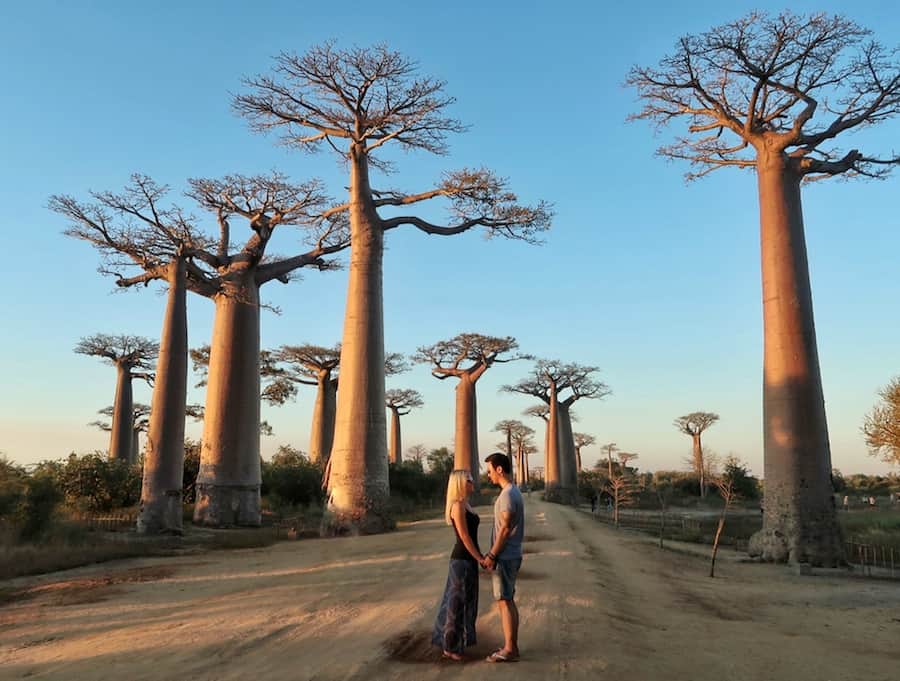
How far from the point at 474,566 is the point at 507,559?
0.21 m

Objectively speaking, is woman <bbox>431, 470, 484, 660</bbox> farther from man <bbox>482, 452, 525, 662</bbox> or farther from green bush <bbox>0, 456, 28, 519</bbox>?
green bush <bbox>0, 456, 28, 519</bbox>

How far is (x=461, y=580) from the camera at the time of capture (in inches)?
159

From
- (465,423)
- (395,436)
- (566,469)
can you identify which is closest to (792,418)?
(465,423)

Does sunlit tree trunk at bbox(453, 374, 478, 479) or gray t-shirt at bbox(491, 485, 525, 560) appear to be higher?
sunlit tree trunk at bbox(453, 374, 478, 479)

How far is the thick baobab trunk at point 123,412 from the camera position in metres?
29.6

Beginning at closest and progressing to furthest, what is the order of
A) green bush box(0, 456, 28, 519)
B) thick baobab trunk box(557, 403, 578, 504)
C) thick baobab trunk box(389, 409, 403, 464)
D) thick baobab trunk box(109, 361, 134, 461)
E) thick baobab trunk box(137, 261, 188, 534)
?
green bush box(0, 456, 28, 519) → thick baobab trunk box(137, 261, 188, 534) → thick baobab trunk box(109, 361, 134, 461) → thick baobab trunk box(557, 403, 578, 504) → thick baobab trunk box(389, 409, 403, 464)

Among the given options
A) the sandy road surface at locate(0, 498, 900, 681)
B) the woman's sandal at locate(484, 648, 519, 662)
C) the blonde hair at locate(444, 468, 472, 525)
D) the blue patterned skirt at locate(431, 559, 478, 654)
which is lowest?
the sandy road surface at locate(0, 498, 900, 681)

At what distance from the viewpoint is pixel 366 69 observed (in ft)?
45.9

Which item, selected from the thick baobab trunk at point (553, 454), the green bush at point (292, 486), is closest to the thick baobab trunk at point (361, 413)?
the green bush at point (292, 486)

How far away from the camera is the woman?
399 centimetres

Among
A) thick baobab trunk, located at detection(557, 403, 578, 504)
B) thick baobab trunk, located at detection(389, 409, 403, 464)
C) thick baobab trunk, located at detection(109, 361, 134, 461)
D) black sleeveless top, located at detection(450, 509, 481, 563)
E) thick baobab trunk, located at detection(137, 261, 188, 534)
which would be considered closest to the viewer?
black sleeveless top, located at detection(450, 509, 481, 563)

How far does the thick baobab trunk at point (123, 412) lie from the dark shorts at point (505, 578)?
29.3 m

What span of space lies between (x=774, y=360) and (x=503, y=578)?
29.3 feet

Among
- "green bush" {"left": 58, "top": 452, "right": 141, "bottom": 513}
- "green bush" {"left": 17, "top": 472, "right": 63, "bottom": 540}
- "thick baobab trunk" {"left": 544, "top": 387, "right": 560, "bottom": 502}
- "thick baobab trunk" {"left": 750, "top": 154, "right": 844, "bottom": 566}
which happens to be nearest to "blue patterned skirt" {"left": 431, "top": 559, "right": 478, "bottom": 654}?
"thick baobab trunk" {"left": 750, "top": 154, "right": 844, "bottom": 566}
